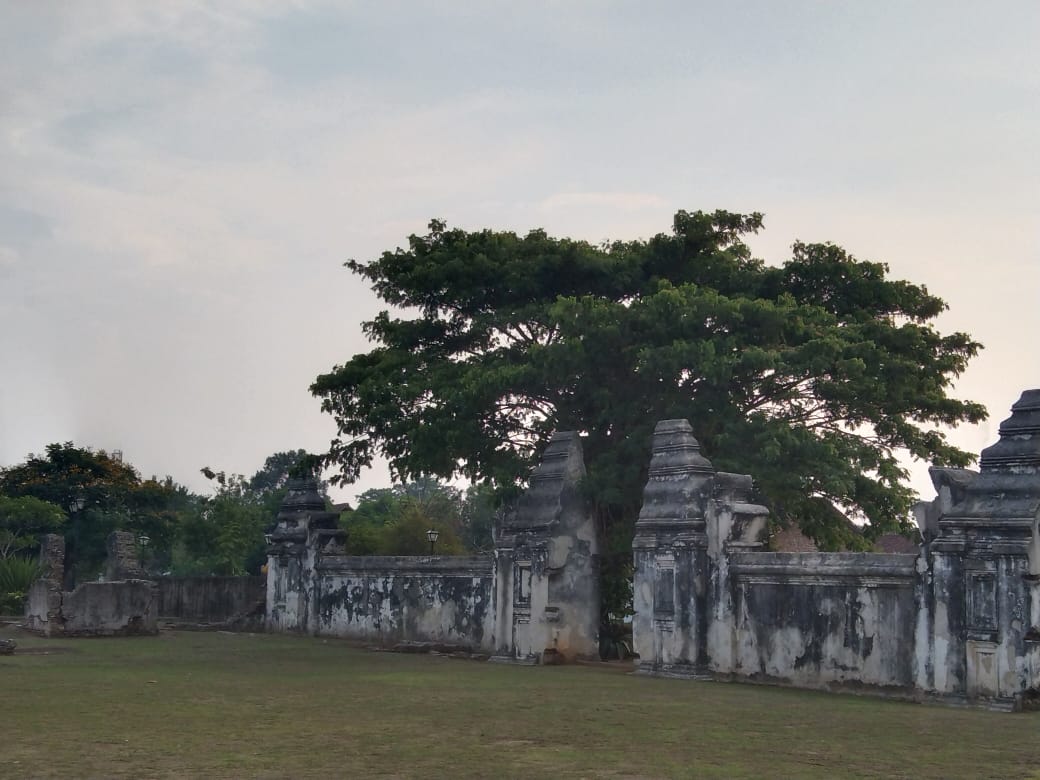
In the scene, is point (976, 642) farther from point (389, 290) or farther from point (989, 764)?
point (389, 290)

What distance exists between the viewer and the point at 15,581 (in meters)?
29.2

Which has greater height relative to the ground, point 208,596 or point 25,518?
point 25,518

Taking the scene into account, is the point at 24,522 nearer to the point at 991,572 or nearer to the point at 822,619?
the point at 822,619

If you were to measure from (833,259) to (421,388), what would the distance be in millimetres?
7555

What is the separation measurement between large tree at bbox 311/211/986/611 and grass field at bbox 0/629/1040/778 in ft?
15.6

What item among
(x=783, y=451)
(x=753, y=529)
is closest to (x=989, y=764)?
(x=753, y=529)

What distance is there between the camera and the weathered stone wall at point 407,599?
66.3 feet

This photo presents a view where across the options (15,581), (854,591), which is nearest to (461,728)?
(854,591)

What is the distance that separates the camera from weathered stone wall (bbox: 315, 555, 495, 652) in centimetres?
2020

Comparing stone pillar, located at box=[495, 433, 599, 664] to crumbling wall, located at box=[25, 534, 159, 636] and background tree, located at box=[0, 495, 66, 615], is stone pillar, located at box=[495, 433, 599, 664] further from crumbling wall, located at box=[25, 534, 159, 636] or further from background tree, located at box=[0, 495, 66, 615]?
background tree, located at box=[0, 495, 66, 615]

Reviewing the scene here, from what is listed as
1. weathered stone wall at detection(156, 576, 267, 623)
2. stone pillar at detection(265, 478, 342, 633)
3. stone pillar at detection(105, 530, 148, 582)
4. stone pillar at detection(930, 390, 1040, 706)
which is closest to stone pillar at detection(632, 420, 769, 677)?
stone pillar at detection(930, 390, 1040, 706)

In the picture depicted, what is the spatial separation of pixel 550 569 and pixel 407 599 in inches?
172

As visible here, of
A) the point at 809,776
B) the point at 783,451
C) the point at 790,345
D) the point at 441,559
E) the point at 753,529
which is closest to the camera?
the point at 809,776

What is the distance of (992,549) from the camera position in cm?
1266
